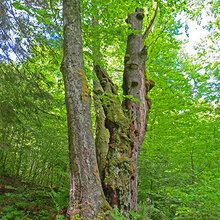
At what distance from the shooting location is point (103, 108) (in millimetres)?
3791

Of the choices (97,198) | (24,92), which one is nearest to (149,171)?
(97,198)

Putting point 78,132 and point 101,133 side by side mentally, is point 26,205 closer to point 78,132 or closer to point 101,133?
point 101,133

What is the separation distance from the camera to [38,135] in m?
5.50

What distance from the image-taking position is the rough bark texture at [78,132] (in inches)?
79.1

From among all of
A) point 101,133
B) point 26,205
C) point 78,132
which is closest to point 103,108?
point 101,133

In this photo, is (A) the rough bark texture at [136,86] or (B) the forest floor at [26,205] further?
(A) the rough bark texture at [136,86]

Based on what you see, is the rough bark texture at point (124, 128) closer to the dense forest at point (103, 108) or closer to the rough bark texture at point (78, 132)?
the dense forest at point (103, 108)

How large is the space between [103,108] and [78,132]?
1.65 m

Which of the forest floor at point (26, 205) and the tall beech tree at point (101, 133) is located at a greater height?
the tall beech tree at point (101, 133)

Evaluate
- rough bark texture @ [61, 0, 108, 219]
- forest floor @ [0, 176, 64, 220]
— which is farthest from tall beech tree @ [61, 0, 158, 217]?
forest floor @ [0, 176, 64, 220]

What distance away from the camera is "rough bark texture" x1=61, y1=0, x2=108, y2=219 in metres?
2.01

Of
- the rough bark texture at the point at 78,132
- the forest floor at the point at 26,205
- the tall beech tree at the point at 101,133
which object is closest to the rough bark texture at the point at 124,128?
the tall beech tree at the point at 101,133

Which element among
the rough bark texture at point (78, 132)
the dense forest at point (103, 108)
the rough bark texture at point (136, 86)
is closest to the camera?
the rough bark texture at point (78, 132)

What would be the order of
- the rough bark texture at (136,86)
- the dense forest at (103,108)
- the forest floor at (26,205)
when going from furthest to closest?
the rough bark texture at (136,86) → the forest floor at (26,205) → the dense forest at (103,108)
